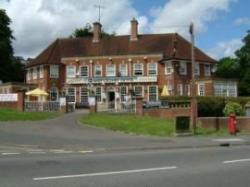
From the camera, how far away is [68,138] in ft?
88.0

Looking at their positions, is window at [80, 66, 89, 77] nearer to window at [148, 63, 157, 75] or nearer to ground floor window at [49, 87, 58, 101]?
ground floor window at [49, 87, 58, 101]

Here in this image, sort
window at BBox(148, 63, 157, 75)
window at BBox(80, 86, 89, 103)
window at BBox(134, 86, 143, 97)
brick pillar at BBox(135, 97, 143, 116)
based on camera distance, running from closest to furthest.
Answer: brick pillar at BBox(135, 97, 143, 116) → window at BBox(134, 86, 143, 97) → window at BBox(148, 63, 157, 75) → window at BBox(80, 86, 89, 103)

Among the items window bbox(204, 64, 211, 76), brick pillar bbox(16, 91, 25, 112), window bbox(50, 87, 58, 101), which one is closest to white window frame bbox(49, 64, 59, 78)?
window bbox(50, 87, 58, 101)

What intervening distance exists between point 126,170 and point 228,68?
82898 millimetres

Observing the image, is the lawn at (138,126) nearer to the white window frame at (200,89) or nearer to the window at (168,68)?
the white window frame at (200,89)

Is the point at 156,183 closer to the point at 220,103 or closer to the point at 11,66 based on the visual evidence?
the point at 220,103

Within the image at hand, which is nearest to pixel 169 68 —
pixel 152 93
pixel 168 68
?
pixel 168 68

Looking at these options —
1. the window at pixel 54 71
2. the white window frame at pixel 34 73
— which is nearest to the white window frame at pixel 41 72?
the window at pixel 54 71

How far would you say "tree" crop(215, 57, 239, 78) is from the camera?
92562 mm

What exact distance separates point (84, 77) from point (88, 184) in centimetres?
6096

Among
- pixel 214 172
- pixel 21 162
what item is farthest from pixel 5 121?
pixel 214 172

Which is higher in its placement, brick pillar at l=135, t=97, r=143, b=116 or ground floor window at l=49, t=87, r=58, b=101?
ground floor window at l=49, t=87, r=58, b=101

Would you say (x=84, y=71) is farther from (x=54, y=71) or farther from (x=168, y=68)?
(x=168, y=68)

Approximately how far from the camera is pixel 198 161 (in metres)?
17.2
